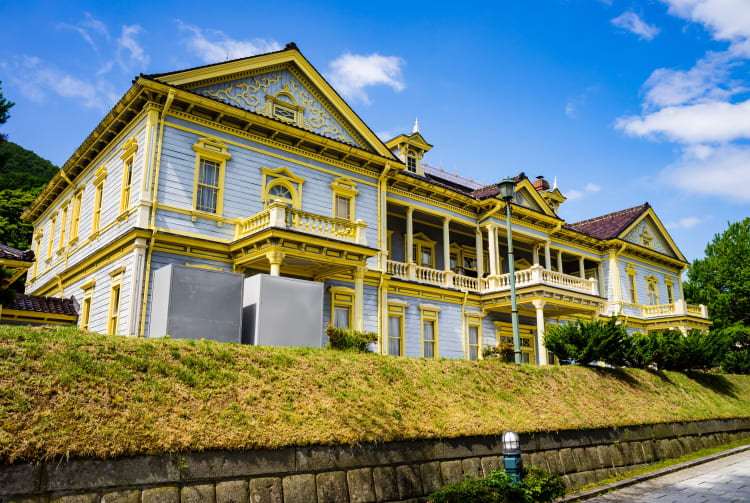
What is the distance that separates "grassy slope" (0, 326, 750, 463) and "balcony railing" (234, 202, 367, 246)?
6410 mm

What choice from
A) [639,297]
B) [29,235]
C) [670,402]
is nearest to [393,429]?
[670,402]

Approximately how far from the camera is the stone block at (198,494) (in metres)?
7.00

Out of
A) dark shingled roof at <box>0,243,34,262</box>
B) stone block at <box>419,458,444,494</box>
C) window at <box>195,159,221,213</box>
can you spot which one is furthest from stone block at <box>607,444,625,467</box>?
dark shingled roof at <box>0,243,34,262</box>

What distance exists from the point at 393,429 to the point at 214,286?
6738 millimetres

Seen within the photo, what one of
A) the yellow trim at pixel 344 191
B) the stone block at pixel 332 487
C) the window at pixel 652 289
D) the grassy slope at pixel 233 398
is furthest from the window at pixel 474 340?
the stone block at pixel 332 487

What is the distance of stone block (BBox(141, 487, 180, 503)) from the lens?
675 cm

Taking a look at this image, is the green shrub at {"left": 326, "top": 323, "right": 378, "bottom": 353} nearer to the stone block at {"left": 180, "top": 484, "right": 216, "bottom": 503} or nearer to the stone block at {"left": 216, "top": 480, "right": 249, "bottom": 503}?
A: the stone block at {"left": 216, "top": 480, "right": 249, "bottom": 503}

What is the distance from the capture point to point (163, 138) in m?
17.5

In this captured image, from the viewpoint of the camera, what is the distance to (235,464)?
24.9 feet

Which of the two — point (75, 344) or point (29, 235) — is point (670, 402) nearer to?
point (75, 344)

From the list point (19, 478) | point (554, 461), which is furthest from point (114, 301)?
point (554, 461)

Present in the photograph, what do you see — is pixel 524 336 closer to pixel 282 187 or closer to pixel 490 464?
pixel 282 187

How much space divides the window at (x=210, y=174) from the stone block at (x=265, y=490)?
38.1 ft

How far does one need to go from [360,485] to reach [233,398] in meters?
2.27
